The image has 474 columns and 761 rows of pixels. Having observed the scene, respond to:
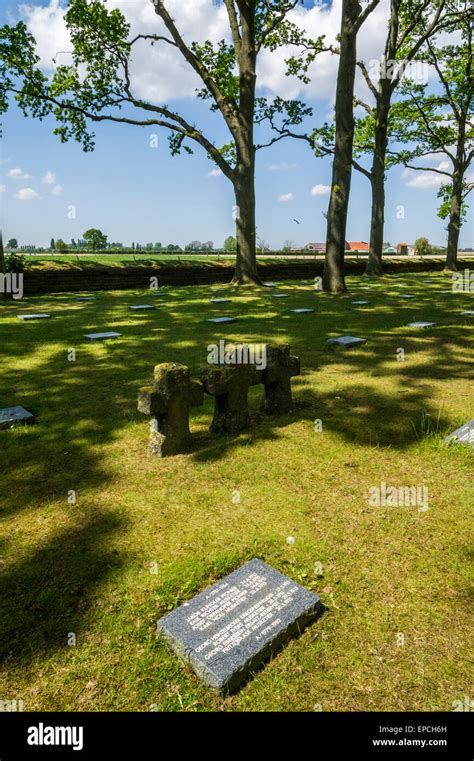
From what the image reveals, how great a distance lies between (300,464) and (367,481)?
50 centimetres

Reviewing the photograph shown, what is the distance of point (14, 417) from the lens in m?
4.10

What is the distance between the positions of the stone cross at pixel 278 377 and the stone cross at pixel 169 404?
80cm

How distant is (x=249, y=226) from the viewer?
16078 millimetres

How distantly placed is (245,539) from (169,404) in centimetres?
128

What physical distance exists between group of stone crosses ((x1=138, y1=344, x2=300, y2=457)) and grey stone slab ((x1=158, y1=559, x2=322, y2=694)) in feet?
4.82

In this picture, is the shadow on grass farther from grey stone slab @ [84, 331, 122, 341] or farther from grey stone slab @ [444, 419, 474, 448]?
grey stone slab @ [84, 331, 122, 341]

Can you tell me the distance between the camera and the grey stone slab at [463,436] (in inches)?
134

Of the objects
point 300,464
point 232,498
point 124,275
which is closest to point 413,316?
point 300,464

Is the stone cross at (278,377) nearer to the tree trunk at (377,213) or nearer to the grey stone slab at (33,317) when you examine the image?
the grey stone slab at (33,317)

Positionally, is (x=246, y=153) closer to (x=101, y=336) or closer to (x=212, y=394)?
(x=101, y=336)

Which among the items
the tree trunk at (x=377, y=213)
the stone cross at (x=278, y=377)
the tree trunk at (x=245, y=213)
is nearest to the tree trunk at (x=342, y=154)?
the tree trunk at (x=245, y=213)
